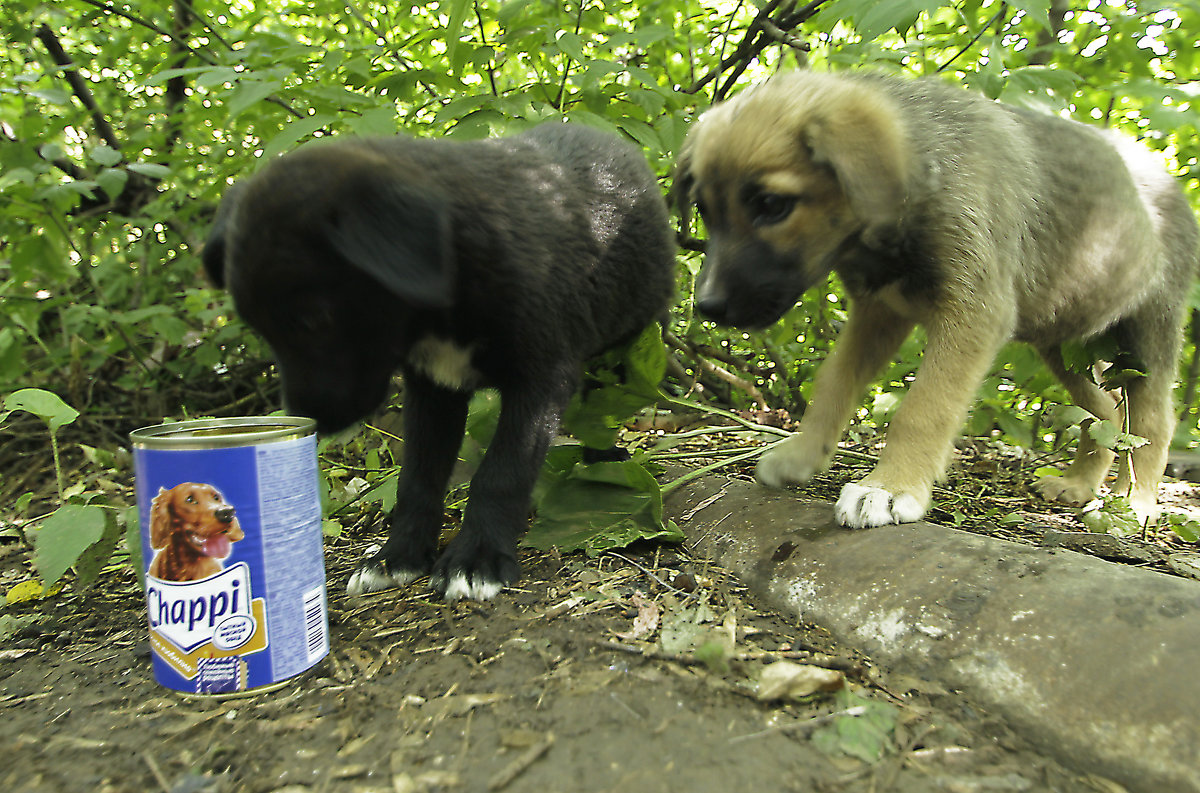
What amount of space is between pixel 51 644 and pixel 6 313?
326cm

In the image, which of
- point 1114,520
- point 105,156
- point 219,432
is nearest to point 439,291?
point 219,432

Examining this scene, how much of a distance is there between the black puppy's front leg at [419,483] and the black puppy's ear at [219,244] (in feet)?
2.08

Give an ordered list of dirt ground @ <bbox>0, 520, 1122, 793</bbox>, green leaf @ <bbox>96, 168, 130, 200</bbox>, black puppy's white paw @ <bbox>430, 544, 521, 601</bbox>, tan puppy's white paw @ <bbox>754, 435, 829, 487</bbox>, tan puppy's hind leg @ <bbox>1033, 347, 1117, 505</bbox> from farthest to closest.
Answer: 1. green leaf @ <bbox>96, 168, 130, 200</bbox>
2. tan puppy's hind leg @ <bbox>1033, 347, 1117, 505</bbox>
3. tan puppy's white paw @ <bbox>754, 435, 829, 487</bbox>
4. black puppy's white paw @ <bbox>430, 544, 521, 601</bbox>
5. dirt ground @ <bbox>0, 520, 1122, 793</bbox>

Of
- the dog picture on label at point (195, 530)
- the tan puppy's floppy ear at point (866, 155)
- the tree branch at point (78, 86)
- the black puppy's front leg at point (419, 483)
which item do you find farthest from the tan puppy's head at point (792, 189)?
the tree branch at point (78, 86)

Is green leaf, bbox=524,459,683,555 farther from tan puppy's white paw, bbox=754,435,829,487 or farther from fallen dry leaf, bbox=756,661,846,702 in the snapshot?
fallen dry leaf, bbox=756,661,846,702

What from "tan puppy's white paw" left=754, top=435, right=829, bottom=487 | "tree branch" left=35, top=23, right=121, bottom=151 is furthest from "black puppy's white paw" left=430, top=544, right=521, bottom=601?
"tree branch" left=35, top=23, right=121, bottom=151

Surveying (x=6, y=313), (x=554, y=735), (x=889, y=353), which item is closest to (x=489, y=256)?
(x=554, y=735)

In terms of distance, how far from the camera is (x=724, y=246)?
2.68m

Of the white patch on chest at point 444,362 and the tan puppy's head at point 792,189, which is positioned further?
the tan puppy's head at point 792,189

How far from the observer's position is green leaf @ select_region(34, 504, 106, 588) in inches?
73.9

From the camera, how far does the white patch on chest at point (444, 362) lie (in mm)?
2289

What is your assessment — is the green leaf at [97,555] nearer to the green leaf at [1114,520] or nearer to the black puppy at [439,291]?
the black puppy at [439,291]

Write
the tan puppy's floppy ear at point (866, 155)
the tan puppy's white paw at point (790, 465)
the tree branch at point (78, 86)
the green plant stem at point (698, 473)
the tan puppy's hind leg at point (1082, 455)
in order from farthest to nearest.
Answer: the tree branch at point (78, 86) → the tan puppy's hind leg at point (1082, 455) → the tan puppy's white paw at point (790, 465) → the green plant stem at point (698, 473) → the tan puppy's floppy ear at point (866, 155)

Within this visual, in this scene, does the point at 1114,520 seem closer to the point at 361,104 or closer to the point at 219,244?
the point at 219,244
